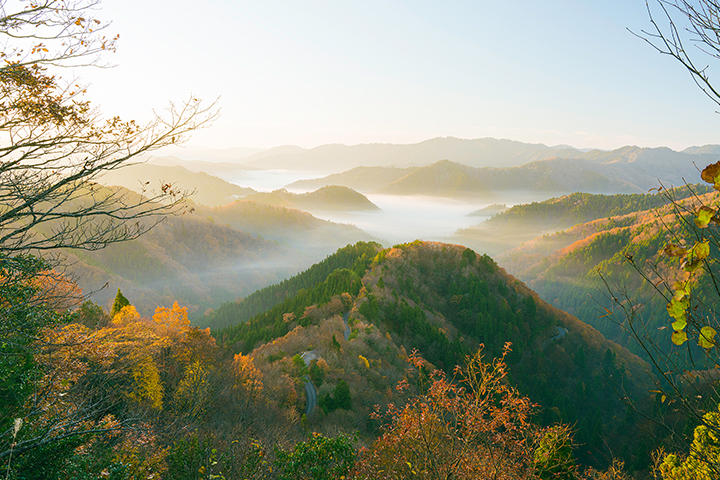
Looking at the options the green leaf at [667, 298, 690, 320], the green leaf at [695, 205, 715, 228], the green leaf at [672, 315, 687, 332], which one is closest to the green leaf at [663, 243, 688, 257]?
the green leaf at [695, 205, 715, 228]

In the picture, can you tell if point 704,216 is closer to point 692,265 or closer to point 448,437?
point 692,265

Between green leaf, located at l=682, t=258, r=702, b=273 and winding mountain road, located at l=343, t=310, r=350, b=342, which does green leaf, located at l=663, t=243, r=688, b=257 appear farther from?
A: winding mountain road, located at l=343, t=310, r=350, b=342

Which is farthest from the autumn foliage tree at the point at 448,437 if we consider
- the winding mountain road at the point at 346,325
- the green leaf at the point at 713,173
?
the winding mountain road at the point at 346,325

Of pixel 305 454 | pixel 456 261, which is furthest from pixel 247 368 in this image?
pixel 456 261

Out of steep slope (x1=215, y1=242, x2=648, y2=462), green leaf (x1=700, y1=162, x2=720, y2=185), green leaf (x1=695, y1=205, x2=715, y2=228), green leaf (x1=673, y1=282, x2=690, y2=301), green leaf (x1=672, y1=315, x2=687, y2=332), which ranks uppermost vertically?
green leaf (x1=700, y1=162, x2=720, y2=185)

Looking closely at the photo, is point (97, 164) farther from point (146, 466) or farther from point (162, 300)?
point (162, 300)

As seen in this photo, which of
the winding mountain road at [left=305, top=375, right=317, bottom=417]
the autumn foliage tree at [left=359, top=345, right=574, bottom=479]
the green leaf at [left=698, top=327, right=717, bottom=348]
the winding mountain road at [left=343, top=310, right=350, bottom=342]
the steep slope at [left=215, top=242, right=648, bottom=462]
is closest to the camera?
the green leaf at [left=698, top=327, right=717, bottom=348]
